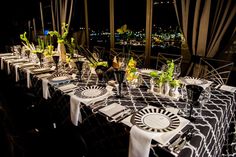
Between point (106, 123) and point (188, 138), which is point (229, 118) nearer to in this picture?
point (188, 138)

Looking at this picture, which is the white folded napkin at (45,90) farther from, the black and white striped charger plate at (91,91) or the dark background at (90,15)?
the dark background at (90,15)

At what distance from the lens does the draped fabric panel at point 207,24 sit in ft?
7.30

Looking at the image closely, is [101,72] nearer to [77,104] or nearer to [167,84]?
[77,104]

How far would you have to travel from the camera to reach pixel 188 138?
0.83 meters

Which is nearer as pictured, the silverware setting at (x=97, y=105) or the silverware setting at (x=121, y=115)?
the silverware setting at (x=121, y=115)

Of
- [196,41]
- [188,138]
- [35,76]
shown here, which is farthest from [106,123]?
[196,41]

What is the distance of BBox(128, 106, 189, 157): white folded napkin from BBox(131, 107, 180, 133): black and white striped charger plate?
23mm

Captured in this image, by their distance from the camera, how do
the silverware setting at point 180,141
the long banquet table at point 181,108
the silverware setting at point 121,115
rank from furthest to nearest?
the silverware setting at point 121,115, the long banquet table at point 181,108, the silverware setting at point 180,141

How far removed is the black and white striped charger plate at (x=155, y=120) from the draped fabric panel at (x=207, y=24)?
1.79m

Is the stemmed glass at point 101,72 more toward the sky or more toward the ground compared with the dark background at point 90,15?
more toward the ground

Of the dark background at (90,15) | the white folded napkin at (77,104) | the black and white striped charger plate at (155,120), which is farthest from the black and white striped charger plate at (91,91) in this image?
the dark background at (90,15)

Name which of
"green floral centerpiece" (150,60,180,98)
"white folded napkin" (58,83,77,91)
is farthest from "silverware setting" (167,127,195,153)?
"white folded napkin" (58,83,77,91)

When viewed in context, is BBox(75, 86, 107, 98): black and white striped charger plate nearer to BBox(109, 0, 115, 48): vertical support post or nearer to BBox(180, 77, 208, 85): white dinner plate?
BBox(180, 77, 208, 85): white dinner plate

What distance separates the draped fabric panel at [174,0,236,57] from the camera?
2227 mm
